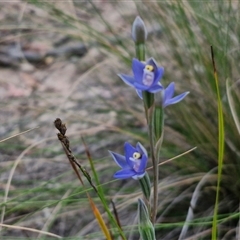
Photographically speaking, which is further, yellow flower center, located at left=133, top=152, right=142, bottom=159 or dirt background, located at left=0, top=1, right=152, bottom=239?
dirt background, located at left=0, top=1, right=152, bottom=239

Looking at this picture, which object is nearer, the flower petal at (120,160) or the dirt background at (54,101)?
the flower petal at (120,160)

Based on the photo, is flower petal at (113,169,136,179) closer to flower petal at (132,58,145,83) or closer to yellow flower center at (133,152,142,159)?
yellow flower center at (133,152,142,159)

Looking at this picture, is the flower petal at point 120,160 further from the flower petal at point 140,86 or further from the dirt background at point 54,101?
the dirt background at point 54,101

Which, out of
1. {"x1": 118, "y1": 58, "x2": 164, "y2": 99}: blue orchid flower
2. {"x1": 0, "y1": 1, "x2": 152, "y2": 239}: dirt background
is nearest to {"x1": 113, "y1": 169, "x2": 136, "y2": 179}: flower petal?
{"x1": 118, "y1": 58, "x2": 164, "y2": 99}: blue orchid flower

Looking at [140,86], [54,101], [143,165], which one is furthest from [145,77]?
[54,101]

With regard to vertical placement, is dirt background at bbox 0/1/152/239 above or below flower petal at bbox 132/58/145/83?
below

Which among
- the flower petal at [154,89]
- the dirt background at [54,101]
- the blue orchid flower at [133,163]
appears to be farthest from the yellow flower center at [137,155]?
the dirt background at [54,101]

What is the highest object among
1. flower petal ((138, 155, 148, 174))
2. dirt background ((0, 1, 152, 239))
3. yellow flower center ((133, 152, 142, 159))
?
yellow flower center ((133, 152, 142, 159))

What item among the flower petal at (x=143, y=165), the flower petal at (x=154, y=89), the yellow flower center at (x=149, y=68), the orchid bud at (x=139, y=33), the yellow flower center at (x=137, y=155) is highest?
the orchid bud at (x=139, y=33)

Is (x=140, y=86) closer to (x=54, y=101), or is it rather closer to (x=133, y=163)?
(x=133, y=163)
